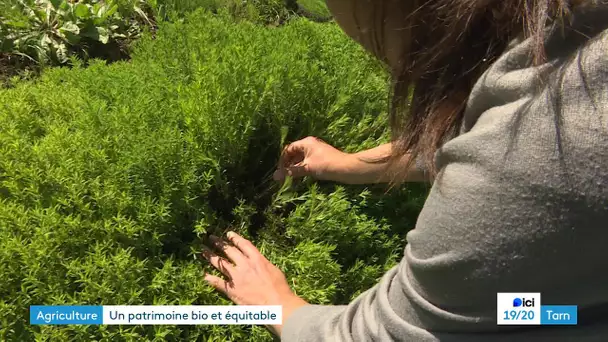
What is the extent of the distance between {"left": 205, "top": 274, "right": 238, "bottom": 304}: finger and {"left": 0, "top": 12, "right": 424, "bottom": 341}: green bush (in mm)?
25

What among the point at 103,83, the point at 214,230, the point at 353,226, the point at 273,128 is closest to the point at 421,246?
the point at 353,226

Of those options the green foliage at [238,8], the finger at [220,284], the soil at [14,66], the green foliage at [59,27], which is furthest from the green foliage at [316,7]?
the finger at [220,284]

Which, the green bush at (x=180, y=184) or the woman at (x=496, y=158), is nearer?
the woman at (x=496, y=158)

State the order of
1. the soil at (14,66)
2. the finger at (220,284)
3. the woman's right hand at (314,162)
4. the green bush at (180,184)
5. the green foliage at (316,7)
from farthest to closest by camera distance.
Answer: the green foliage at (316,7), the soil at (14,66), the woman's right hand at (314,162), the finger at (220,284), the green bush at (180,184)

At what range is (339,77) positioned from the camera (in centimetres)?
207

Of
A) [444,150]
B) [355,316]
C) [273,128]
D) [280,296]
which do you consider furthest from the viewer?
[273,128]

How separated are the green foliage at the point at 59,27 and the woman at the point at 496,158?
87.9 inches

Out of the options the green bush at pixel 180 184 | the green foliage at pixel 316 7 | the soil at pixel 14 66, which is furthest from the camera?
the green foliage at pixel 316 7

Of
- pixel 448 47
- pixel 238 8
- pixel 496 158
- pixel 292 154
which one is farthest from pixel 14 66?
pixel 496 158

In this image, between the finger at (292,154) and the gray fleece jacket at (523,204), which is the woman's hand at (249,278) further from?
the gray fleece jacket at (523,204)

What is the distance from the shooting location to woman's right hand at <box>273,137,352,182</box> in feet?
5.82

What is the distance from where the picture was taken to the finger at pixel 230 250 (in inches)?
62.2

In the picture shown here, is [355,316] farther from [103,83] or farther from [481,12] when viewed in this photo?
[103,83]

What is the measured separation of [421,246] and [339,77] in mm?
1252
